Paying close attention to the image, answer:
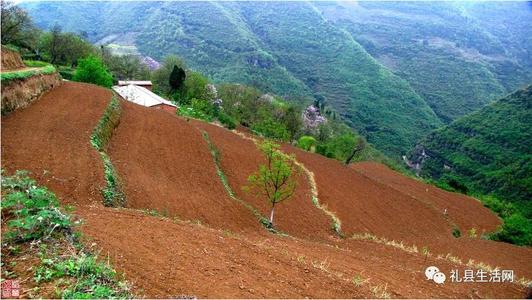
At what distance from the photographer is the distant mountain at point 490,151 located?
71.1 metres

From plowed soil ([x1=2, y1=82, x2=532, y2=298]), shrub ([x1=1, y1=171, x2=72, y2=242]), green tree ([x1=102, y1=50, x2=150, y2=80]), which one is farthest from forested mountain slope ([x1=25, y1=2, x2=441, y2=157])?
shrub ([x1=1, y1=171, x2=72, y2=242])

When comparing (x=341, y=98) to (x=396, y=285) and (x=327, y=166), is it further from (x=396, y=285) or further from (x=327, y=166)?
(x=396, y=285)

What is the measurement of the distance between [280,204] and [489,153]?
76968 millimetres

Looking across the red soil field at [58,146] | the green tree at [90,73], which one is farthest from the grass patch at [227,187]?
the green tree at [90,73]

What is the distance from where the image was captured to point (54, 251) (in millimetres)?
8016

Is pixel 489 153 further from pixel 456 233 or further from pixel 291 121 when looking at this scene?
pixel 456 233

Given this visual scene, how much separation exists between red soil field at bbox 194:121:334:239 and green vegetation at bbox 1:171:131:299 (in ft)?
46.1

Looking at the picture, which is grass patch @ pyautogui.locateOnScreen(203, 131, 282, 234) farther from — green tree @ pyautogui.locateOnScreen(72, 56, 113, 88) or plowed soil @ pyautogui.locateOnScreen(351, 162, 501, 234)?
green tree @ pyautogui.locateOnScreen(72, 56, 113, 88)

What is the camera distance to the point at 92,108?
24766 millimetres

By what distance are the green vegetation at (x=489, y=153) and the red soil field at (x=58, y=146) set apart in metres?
49.7

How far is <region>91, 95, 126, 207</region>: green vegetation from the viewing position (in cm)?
1560

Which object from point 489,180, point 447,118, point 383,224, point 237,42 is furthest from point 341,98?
point 383,224

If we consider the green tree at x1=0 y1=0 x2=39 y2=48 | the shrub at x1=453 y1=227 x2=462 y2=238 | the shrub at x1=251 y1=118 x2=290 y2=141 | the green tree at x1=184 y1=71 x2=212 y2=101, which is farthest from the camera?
the green tree at x1=184 y1=71 x2=212 y2=101

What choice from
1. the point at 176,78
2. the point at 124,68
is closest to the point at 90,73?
the point at 176,78
